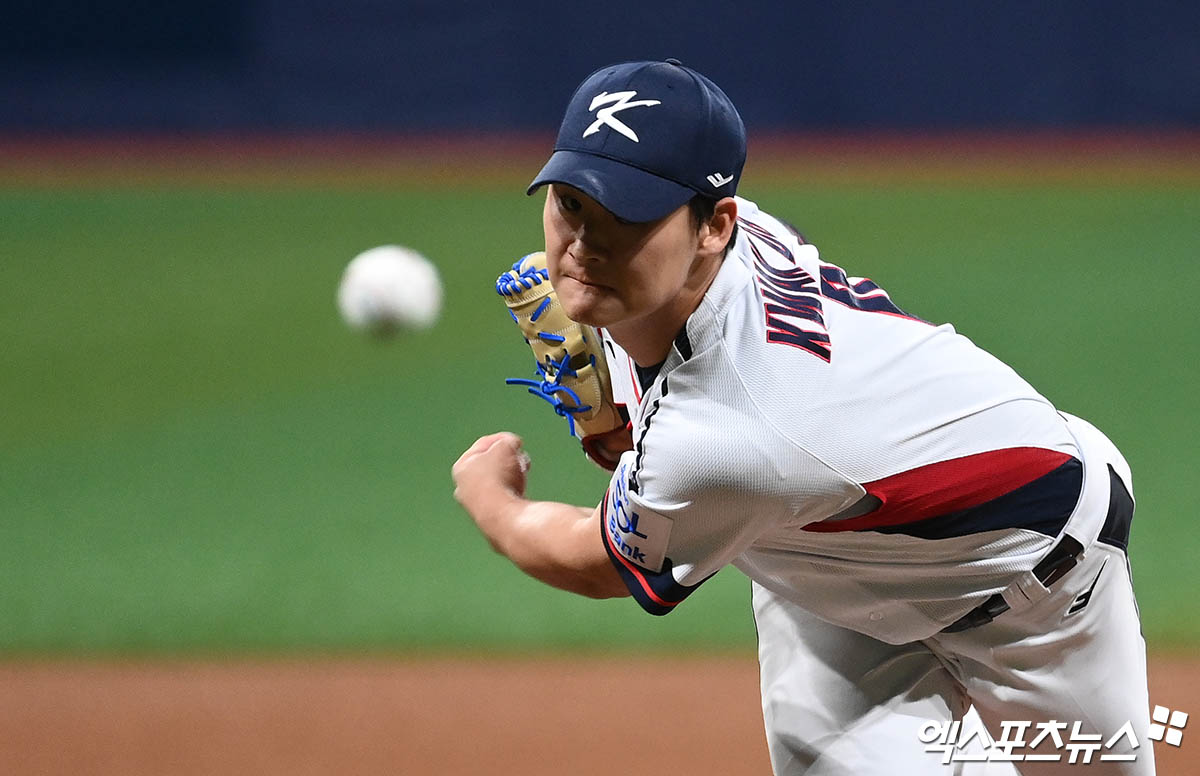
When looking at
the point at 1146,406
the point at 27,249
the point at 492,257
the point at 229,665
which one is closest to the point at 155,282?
the point at 27,249

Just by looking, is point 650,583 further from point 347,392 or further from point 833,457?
point 347,392

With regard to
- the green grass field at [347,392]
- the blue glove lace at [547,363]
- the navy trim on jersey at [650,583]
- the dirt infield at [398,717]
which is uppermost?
the blue glove lace at [547,363]

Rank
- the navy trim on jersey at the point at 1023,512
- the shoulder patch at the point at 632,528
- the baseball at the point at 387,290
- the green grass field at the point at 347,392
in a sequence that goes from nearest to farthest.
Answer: the shoulder patch at the point at 632,528 → the navy trim on jersey at the point at 1023,512 → the baseball at the point at 387,290 → the green grass field at the point at 347,392

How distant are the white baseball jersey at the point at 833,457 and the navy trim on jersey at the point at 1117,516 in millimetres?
158

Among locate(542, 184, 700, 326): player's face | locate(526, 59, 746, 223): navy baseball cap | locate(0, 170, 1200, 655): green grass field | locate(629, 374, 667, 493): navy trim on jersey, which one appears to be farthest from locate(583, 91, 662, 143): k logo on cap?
locate(0, 170, 1200, 655): green grass field

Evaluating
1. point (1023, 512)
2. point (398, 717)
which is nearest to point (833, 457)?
point (1023, 512)

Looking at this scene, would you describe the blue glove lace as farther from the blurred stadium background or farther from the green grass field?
the green grass field

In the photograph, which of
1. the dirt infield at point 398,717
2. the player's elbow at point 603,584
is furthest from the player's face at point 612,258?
the dirt infield at point 398,717

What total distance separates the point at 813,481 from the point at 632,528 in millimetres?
383

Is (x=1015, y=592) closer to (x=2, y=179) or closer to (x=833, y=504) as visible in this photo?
(x=833, y=504)

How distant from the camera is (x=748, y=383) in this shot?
2.71m

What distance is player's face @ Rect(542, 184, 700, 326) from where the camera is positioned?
266cm

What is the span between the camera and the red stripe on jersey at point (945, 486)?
287 cm

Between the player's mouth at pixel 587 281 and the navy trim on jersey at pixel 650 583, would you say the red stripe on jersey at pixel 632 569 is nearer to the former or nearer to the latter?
the navy trim on jersey at pixel 650 583
